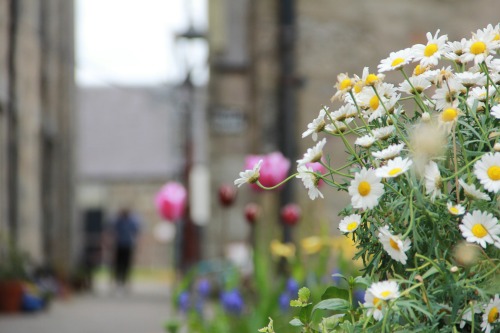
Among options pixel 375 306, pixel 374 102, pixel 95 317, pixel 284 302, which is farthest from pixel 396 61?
pixel 95 317

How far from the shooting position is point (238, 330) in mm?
4859

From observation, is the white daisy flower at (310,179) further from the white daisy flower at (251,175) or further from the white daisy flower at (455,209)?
the white daisy flower at (455,209)

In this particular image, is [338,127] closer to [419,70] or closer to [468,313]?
[419,70]

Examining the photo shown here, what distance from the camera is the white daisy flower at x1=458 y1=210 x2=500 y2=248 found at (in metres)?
1.75

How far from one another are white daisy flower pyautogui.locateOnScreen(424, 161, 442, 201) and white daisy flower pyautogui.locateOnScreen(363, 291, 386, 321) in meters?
0.21

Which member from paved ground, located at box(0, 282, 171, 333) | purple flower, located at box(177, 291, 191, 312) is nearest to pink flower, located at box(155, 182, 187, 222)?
purple flower, located at box(177, 291, 191, 312)

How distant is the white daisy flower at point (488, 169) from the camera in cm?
179

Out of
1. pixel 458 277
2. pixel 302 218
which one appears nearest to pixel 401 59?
pixel 458 277

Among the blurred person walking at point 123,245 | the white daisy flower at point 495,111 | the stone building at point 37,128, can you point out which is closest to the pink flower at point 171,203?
the white daisy flower at point 495,111

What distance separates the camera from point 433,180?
184 centimetres

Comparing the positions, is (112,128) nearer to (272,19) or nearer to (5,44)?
(5,44)

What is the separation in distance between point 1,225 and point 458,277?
9884 millimetres

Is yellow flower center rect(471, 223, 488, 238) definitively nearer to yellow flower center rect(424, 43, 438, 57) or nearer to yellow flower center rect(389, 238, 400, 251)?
yellow flower center rect(389, 238, 400, 251)

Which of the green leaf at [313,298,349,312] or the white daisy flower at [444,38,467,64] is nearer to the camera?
the green leaf at [313,298,349,312]
